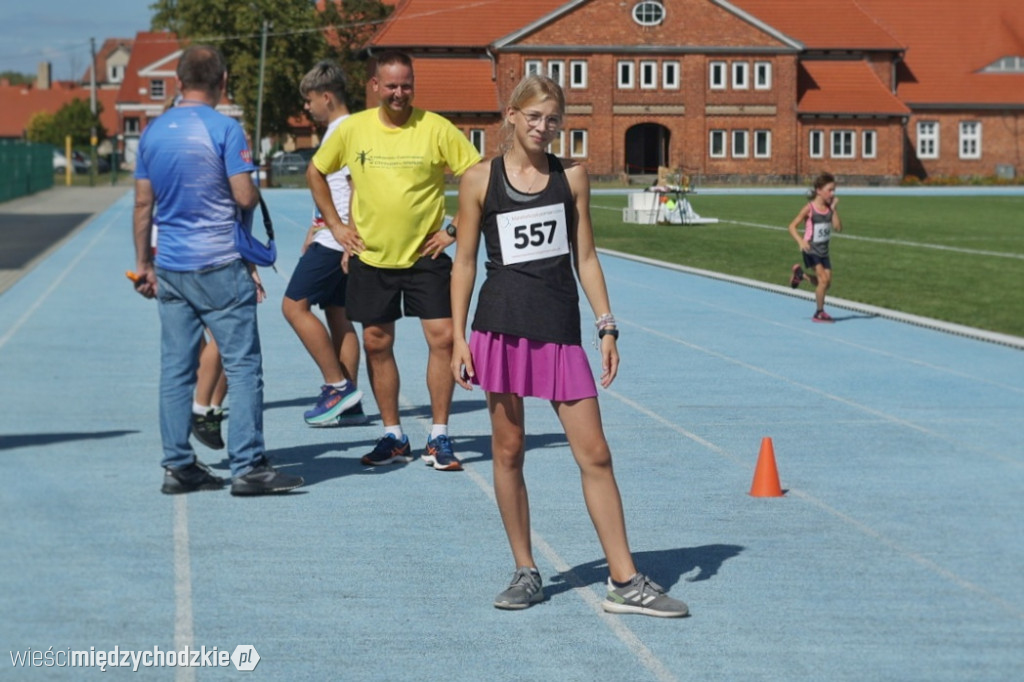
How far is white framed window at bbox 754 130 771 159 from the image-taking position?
8238 cm

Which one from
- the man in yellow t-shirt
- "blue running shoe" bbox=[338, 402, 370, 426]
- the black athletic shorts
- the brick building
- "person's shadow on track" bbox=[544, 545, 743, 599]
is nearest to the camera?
"person's shadow on track" bbox=[544, 545, 743, 599]

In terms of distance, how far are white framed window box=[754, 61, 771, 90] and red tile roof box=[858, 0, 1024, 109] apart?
9038 millimetres

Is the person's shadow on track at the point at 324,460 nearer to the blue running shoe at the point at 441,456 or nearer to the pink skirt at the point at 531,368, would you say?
the blue running shoe at the point at 441,456

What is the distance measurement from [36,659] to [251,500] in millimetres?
2848

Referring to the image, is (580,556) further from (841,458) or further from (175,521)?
(841,458)

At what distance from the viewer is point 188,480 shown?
8445mm

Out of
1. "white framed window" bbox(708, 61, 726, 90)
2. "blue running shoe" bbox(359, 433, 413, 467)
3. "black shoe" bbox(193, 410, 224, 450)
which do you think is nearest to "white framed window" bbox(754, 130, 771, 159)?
"white framed window" bbox(708, 61, 726, 90)

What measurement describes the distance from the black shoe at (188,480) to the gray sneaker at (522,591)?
8.73 feet

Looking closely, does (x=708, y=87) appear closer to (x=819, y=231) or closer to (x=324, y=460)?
(x=819, y=231)

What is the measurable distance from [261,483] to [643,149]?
254ft

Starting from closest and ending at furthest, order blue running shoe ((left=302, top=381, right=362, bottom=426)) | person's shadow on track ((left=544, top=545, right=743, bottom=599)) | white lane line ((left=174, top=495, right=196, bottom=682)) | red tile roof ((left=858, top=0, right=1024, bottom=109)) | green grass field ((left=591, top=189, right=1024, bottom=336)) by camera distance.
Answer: white lane line ((left=174, top=495, right=196, bottom=682)), person's shadow on track ((left=544, top=545, right=743, bottom=599)), blue running shoe ((left=302, top=381, right=362, bottom=426)), green grass field ((left=591, top=189, right=1024, bottom=336)), red tile roof ((left=858, top=0, right=1024, bottom=109))

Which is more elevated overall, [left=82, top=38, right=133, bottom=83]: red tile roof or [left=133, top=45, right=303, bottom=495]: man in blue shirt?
[left=82, top=38, right=133, bottom=83]: red tile roof

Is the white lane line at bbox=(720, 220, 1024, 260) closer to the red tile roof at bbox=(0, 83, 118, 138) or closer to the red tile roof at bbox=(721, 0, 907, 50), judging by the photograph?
the red tile roof at bbox=(721, 0, 907, 50)

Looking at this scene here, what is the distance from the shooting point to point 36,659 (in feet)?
18.2
